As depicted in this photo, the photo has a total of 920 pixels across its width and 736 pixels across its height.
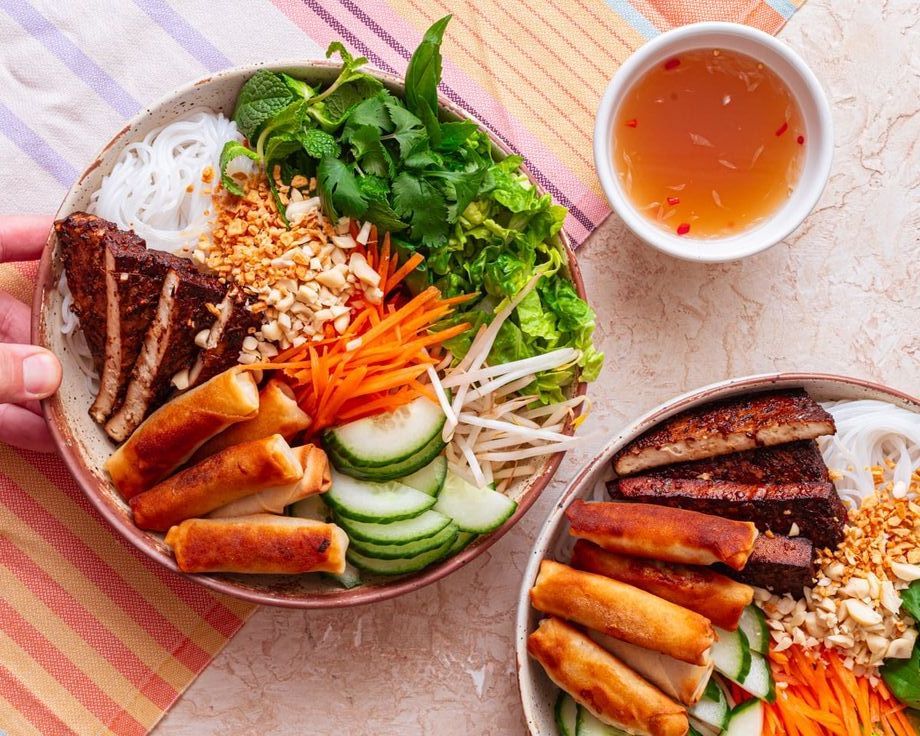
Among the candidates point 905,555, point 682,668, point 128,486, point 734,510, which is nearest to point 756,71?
point 734,510

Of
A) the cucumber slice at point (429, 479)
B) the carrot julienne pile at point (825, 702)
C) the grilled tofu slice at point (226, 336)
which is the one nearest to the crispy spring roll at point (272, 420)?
the grilled tofu slice at point (226, 336)

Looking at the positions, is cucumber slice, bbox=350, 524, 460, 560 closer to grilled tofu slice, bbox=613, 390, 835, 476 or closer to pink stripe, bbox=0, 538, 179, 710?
grilled tofu slice, bbox=613, 390, 835, 476

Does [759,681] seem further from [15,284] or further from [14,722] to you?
[15,284]

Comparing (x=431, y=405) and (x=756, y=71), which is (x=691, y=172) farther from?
(x=431, y=405)

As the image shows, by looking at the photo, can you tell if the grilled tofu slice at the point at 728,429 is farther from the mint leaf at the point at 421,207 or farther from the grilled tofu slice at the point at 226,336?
the grilled tofu slice at the point at 226,336

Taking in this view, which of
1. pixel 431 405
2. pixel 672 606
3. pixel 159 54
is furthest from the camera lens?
pixel 159 54

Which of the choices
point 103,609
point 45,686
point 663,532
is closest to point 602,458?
point 663,532

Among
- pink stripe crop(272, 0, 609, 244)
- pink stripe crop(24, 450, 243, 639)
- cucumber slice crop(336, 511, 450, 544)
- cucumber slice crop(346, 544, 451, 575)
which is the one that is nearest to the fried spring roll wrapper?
cucumber slice crop(336, 511, 450, 544)
